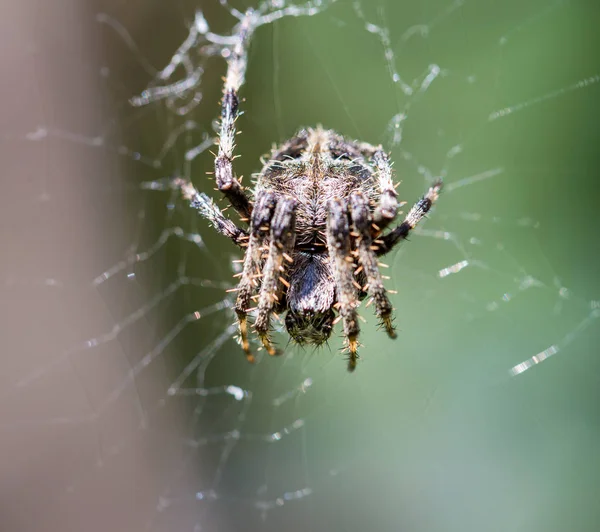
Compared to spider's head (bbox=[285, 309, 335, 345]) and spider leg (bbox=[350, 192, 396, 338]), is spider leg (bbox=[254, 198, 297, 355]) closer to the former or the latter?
spider's head (bbox=[285, 309, 335, 345])

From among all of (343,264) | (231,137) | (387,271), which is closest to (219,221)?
(231,137)

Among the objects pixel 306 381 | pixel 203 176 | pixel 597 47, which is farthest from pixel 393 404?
pixel 597 47

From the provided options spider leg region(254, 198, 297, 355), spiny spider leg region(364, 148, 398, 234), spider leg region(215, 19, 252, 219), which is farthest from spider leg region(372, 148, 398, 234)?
spider leg region(215, 19, 252, 219)

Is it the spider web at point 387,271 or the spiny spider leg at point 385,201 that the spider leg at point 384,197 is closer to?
the spiny spider leg at point 385,201

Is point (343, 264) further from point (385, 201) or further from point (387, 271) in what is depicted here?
point (387, 271)

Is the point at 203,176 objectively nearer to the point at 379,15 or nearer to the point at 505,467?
the point at 379,15

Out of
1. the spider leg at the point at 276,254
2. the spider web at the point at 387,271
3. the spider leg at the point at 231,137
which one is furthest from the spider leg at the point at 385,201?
the spider web at the point at 387,271
